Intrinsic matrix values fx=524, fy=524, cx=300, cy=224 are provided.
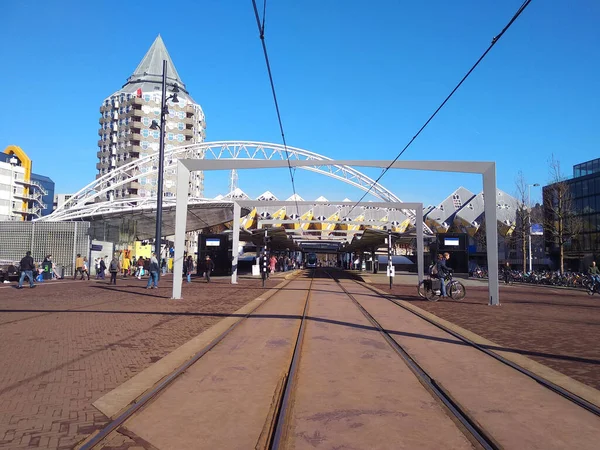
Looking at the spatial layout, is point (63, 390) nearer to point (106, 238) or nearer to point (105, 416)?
point (105, 416)

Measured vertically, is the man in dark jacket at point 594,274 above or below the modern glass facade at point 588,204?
below

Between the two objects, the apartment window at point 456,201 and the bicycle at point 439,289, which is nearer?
the bicycle at point 439,289

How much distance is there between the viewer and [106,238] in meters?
39.5

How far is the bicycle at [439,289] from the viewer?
61.3ft

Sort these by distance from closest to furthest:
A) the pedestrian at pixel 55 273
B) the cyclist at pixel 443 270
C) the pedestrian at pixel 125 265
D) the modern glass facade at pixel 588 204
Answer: the cyclist at pixel 443 270 < the pedestrian at pixel 55 273 < the pedestrian at pixel 125 265 < the modern glass facade at pixel 588 204

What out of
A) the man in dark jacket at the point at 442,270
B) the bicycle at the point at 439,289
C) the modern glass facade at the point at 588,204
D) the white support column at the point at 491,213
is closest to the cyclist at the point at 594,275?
the white support column at the point at 491,213

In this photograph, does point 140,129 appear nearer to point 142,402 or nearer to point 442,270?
point 442,270

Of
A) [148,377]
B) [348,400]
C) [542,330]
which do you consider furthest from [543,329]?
[148,377]

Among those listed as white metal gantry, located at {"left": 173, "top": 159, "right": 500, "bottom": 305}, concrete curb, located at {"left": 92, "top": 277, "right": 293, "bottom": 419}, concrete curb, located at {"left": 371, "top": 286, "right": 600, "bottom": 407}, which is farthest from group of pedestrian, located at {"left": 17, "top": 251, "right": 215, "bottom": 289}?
concrete curb, located at {"left": 371, "top": 286, "right": 600, "bottom": 407}

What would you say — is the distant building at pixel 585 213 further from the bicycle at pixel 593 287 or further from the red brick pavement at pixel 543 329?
the red brick pavement at pixel 543 329

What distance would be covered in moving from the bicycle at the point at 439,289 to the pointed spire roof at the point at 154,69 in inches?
3343

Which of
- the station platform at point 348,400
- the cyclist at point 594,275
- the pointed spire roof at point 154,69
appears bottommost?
the station platform at point 348,400

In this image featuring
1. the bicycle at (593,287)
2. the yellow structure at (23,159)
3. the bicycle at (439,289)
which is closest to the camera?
the bicycle at (439,289)

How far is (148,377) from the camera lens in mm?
6410
